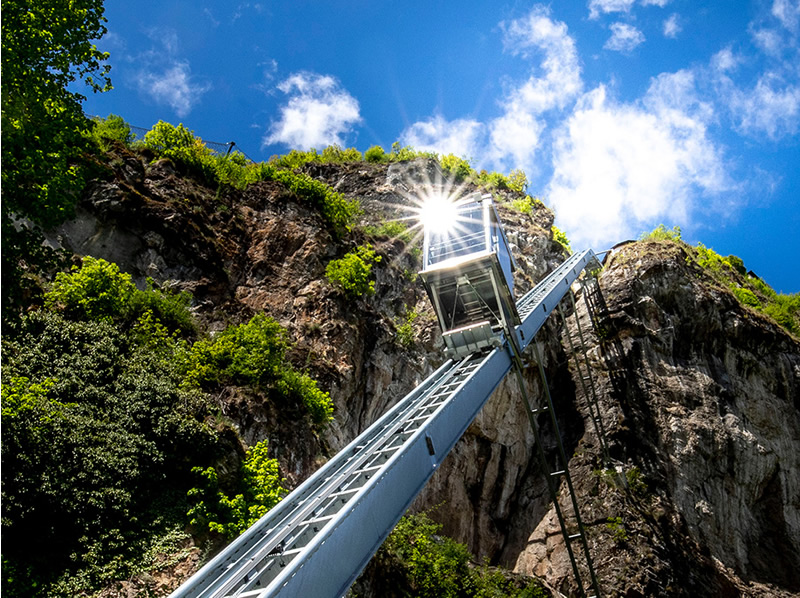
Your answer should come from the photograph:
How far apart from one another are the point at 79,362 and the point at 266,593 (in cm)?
945

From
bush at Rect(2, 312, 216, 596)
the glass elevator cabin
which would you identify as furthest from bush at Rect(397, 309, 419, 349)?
bush at Rect(2, 312, 216, 596)

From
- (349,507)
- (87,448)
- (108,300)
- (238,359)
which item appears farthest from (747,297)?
(87,448)

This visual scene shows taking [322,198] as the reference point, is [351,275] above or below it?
below

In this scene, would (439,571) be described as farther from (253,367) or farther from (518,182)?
(518,182)

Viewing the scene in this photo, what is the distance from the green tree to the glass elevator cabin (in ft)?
22.7

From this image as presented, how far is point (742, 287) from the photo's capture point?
101ft

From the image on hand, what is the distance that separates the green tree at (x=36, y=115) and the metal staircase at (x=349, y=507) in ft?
21.9

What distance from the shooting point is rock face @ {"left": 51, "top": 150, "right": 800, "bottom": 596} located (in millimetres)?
17234

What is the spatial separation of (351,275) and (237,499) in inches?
392

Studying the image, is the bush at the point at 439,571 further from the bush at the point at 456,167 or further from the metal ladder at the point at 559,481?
the bush at the point at 456,167

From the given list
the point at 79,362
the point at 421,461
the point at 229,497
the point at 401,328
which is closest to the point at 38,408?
the point at 79,362

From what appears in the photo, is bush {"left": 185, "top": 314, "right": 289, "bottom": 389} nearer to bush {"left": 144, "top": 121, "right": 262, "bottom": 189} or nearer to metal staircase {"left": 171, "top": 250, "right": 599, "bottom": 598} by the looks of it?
metal staircase {"left": 171, "top": 250, "right": 599, "bottom": 598}

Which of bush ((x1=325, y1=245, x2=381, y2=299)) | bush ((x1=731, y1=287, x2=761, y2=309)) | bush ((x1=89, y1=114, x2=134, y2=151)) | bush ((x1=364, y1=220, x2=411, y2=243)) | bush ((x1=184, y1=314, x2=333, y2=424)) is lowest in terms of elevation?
bush ((x1=184, y1=314, x2=333, y2=424))

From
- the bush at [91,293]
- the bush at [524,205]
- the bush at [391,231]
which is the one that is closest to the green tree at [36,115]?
the bush at [91,293]
